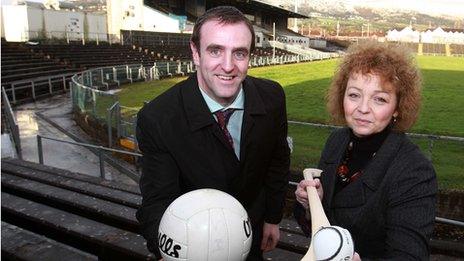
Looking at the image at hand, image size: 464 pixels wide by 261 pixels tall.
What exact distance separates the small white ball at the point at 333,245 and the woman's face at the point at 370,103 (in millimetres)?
721

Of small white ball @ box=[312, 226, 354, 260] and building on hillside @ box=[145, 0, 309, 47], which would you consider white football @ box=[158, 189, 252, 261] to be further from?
building on hillside @ box=[145, 0, 309, 47]

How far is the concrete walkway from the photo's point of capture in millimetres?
9528

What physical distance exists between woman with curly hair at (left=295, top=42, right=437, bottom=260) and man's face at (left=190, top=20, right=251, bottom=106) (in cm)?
56

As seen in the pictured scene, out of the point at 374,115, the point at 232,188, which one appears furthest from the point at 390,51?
the point at 232,188

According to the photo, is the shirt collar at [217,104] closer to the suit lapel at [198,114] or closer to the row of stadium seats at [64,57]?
the suit lapel at [198,114]

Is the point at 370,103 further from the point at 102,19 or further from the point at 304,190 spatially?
the point at 102,19

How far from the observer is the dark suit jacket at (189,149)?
2480 mm

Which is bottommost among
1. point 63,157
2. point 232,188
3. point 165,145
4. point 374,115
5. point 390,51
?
point 63,157

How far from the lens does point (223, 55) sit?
233 centimetres

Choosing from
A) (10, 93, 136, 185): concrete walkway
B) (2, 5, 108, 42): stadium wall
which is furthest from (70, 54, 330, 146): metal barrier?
(2, 5, 108, 42): stadium wall

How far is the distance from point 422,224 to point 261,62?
4270 cm

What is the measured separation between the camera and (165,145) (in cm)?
248

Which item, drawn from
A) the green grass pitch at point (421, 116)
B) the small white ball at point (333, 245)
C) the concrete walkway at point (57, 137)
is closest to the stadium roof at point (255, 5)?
the green grass pitch at point (421, 116)

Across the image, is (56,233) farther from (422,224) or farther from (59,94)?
(59,94)
